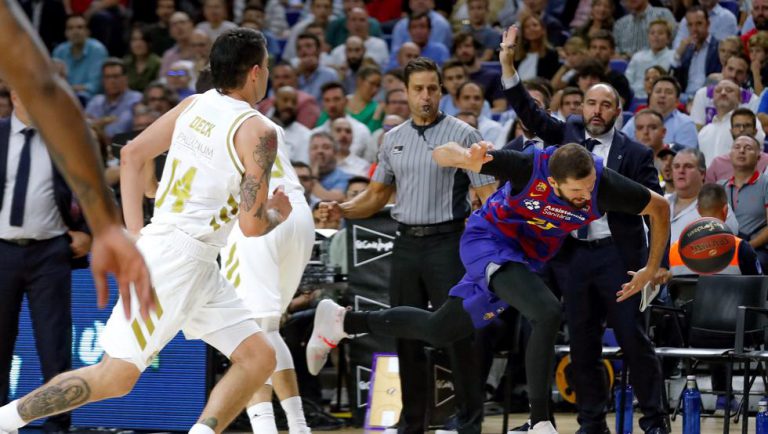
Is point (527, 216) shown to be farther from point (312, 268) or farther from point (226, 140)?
point (312, 268)

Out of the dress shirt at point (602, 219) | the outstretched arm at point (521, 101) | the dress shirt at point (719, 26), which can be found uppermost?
the dress shirt at point (719, 26)

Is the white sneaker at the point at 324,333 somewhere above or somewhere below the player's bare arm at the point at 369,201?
below

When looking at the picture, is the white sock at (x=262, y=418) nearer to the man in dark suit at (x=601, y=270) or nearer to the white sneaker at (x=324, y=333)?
the white sneaker at (x=324, y=333)

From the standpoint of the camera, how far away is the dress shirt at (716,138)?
11.1 m

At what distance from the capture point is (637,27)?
46.3 ft

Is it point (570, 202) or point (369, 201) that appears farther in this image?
point (369, 201)

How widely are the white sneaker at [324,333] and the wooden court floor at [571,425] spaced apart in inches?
40.9

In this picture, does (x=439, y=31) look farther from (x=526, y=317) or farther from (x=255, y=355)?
(x=255, y=355)

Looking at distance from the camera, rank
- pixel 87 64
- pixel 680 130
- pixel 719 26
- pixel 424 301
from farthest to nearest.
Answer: pixel 87 64 → pixel 719 26 → pixel 680 130 → pixel 424 301

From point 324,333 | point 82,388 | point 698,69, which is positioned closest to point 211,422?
point 82,388

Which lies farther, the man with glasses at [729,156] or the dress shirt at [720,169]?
the dress shirt at [720,169]

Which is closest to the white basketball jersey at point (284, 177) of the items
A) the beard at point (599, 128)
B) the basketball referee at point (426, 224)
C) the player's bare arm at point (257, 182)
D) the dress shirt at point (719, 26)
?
the basketball referee at point (426, 224)

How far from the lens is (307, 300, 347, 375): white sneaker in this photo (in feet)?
25.2

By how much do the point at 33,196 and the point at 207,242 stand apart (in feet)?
8.87
